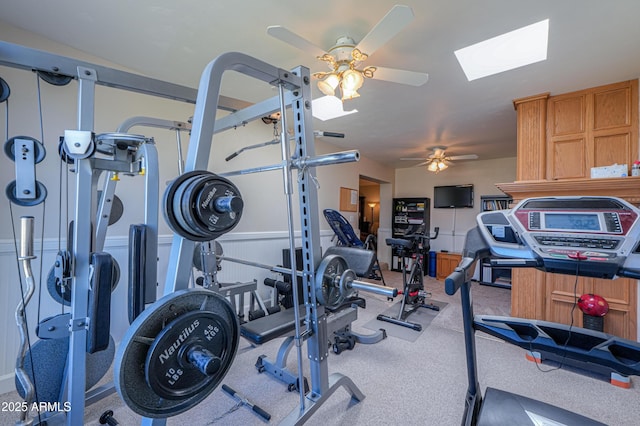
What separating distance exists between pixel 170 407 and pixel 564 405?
7.74 feet

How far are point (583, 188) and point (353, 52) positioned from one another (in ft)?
7.31

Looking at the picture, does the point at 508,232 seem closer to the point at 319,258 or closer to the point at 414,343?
the point at 319,258

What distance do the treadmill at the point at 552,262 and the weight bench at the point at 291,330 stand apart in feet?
1.68

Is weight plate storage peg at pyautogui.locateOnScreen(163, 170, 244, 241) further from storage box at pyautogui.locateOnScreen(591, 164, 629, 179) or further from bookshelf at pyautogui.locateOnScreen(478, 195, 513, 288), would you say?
bookshelf at pyautogui.locateOnScreen(478, 195, 513, 288)

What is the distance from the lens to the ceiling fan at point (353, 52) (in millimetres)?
1455

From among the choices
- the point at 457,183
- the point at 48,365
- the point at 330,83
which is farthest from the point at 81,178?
the point at 457,183

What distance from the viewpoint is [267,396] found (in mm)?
1847

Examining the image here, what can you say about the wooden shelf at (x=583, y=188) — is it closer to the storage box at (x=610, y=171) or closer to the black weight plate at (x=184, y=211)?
the storage box at (x=610, y=171)

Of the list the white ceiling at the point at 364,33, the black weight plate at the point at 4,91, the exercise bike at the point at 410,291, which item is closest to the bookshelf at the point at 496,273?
the exercise bike at the point at 410,291

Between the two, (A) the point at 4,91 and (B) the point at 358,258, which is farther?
(B) the point at 358,258

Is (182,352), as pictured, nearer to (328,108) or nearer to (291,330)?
(291,330)

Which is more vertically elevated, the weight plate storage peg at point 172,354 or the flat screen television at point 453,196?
the flat screen television at point 453,196

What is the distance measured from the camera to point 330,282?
129cm

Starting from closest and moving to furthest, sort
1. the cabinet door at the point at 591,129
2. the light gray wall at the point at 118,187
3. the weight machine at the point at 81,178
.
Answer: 1. the weight machine at the point at 81,178
2. the light gray wall at the point at 118,187
3. the cabinet door at the point at 591,129
